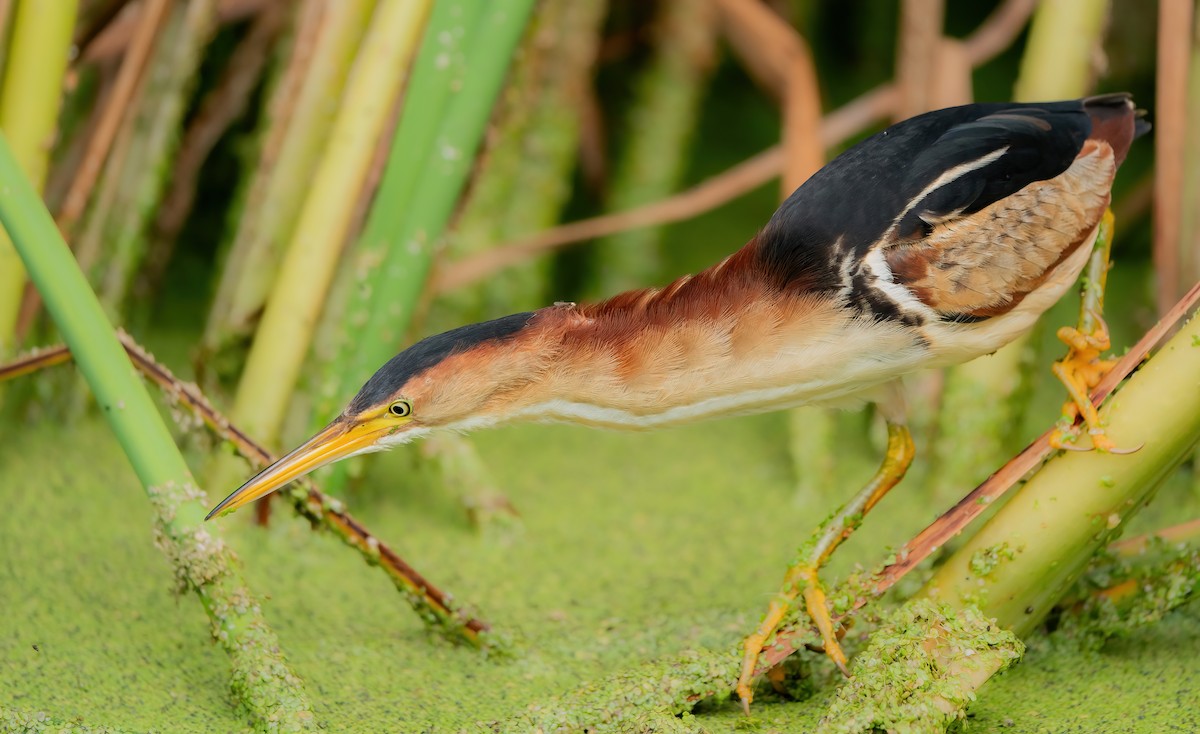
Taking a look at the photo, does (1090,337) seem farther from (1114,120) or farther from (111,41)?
(111,41)

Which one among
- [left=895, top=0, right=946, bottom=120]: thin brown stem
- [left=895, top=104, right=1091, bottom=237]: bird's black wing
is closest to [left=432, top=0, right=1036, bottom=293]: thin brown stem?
[left=895, top=0, right=946, bottom=120]: thin brown stem

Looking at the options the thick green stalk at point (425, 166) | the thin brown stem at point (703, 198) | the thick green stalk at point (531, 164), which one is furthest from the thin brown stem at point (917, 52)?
the thick green stalk at point (425, 166)

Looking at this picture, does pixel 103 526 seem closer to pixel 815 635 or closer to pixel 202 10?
pixel 202 10

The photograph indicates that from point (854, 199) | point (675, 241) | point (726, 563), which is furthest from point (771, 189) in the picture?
point (854, 199)

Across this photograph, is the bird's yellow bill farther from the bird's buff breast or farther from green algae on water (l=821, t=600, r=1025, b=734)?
green algae on water (l=821, t=600, r=1025, b=734)

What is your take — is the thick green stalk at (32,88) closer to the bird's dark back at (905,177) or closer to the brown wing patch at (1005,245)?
the bird's dark back at (905,177)

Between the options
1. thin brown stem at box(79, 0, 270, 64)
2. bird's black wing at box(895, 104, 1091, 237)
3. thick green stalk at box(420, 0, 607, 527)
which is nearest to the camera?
bird's black wing at box(895, 104, 1091, 237)
